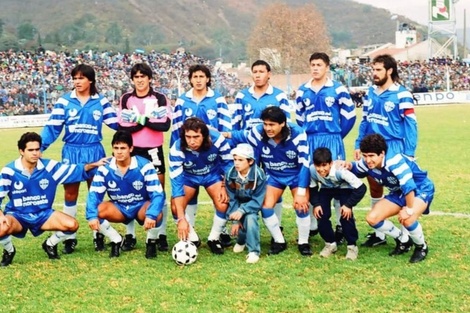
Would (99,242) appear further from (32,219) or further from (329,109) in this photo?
(329,109)

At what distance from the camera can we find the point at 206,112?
5965mm

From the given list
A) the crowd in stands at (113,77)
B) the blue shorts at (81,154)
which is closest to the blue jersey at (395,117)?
the blue shorts at (81,154)

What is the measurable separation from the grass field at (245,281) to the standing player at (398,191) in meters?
0.19

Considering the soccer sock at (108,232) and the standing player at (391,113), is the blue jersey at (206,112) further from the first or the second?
the standing player at (391,113)

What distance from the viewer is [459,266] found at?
186 inches

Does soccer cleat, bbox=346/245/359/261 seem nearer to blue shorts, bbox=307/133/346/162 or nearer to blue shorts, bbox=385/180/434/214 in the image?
blue shorts, bbox=385/180/434/214

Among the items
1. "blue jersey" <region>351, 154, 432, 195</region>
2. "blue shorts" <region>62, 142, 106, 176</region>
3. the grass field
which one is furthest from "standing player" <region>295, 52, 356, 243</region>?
"blue shorts" <region>62, 142, 106, 176</region>

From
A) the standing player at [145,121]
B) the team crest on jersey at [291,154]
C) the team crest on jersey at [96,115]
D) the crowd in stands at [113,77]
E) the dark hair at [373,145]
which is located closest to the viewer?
the dark hair at [373,145]

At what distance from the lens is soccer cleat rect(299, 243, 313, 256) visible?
525cm

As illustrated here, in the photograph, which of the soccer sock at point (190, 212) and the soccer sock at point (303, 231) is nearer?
the soccer sock at point (303, 231)

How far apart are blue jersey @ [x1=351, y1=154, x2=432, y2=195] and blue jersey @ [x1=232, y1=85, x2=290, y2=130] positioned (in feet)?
3.24

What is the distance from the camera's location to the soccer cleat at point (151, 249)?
17.5 ft

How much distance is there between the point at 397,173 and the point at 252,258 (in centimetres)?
144

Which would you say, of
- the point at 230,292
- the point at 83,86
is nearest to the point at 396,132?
the point at 230,292
